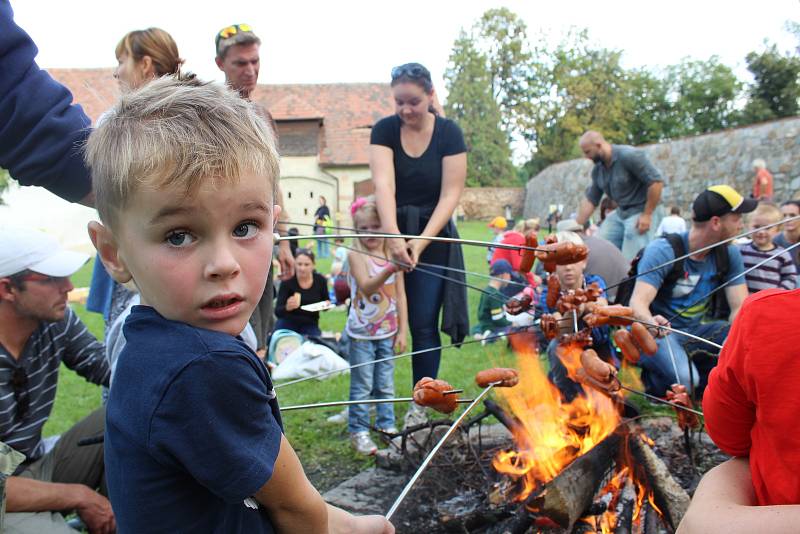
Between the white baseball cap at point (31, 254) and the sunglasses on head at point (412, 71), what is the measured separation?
2154 millimetres

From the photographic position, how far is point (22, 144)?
1896mm

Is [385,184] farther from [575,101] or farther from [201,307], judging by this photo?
[575,101]

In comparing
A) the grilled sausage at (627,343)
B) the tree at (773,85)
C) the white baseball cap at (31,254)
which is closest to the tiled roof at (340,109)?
the tree at (773,85)

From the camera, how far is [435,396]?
6.41 ft

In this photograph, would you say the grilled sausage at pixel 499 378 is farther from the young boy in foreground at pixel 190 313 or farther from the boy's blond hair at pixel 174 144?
the boy's blond hair at pixel 174 144

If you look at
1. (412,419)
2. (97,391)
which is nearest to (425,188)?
(412,419)

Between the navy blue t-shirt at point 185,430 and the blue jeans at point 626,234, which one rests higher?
the navy blue t-shirt at point 185,430

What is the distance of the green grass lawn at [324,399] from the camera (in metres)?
3.85

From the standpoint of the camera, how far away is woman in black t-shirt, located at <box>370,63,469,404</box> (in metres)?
4.05

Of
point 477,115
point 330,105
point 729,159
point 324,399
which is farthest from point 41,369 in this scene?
point 477,115

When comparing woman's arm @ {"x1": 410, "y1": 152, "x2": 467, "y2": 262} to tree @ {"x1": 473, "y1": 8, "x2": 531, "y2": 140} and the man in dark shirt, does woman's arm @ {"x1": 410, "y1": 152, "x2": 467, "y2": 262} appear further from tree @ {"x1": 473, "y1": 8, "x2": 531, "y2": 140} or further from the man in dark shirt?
tree @ {"x1": 473, "y1": 8, "x2": 531, "y2": 140}

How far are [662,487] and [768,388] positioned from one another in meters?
1.42

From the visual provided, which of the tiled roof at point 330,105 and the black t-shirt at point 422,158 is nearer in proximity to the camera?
the black t-shirt at point 422,158

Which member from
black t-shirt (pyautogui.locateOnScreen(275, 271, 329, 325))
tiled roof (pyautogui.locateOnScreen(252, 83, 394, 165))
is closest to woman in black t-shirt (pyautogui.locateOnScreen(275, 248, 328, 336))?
black t-shirt (pyautogui.locateOnScreen(275, 271, 329, 325))
